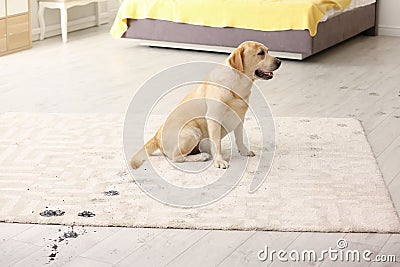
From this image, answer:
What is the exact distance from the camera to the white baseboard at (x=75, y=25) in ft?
22.0

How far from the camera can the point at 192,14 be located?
19.4ft

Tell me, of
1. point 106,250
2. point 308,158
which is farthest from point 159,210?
point 308,158

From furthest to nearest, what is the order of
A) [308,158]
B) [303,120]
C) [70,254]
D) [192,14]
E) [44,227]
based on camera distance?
[192,14] → [303,120] → [308,158] → [44,227] → [70,254]

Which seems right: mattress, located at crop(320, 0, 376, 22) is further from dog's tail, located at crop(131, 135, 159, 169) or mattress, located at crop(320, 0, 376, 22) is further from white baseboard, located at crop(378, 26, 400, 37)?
dog's tail, located at crop(131, 135, 159, 169)

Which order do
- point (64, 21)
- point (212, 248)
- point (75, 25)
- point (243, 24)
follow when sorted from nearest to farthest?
point (212, 248), point (243, 24), point (64, 21), point (75, 25)

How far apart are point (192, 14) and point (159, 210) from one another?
3285 mm

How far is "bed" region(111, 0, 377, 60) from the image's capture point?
5504mm

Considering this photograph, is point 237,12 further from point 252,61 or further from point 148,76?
point 252,61

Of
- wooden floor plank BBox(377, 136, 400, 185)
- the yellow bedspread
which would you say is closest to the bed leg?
the yellow bedspread

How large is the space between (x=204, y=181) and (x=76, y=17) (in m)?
4.47

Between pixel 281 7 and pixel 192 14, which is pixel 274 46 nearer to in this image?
pixel 281 7

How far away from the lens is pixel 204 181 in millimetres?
3154

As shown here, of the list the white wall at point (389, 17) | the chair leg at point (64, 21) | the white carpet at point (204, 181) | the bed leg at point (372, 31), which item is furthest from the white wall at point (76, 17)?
the white carpet at point (204, 181)

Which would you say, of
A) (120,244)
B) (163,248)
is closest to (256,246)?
(163,248)
